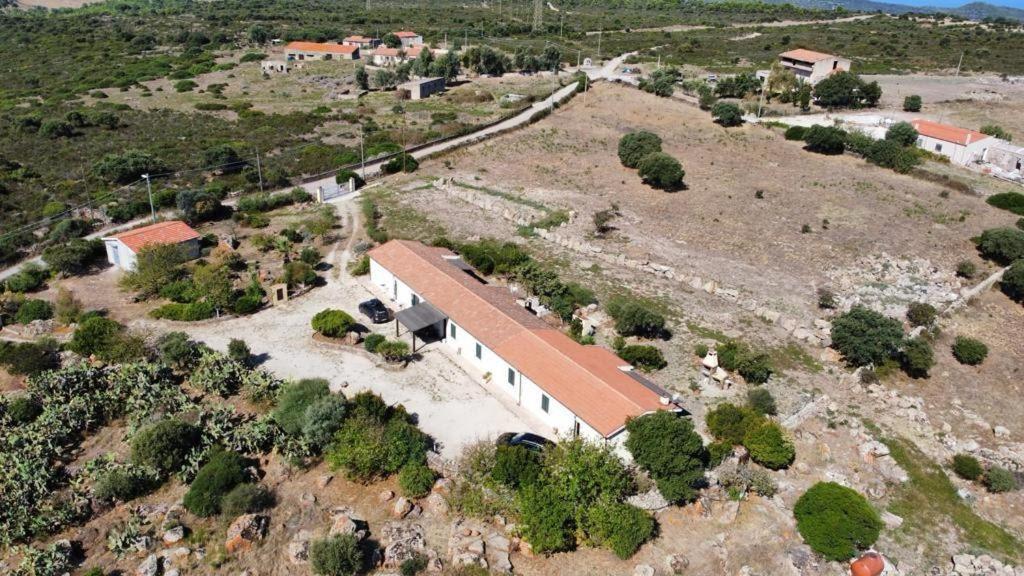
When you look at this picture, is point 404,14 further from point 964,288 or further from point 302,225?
point 964,288

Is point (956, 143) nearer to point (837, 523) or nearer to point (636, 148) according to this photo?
point (636, 148)

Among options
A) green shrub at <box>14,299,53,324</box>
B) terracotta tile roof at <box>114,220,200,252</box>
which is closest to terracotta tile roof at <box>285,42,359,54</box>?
terracotta tile roof at <box>114,220,200,252</box>

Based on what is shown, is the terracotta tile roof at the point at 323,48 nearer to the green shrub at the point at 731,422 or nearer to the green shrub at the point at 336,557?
the green shrub at the point at 731,422

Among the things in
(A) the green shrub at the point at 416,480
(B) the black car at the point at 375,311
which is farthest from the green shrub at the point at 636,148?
(A) the green shrub at the point at 416,480

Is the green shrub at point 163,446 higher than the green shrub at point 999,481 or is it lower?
higher

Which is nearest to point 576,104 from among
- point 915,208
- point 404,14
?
point 915,208

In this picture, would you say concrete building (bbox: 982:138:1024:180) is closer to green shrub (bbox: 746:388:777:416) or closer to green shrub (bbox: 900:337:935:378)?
green shrub (bbox: 900:337:935:378)
